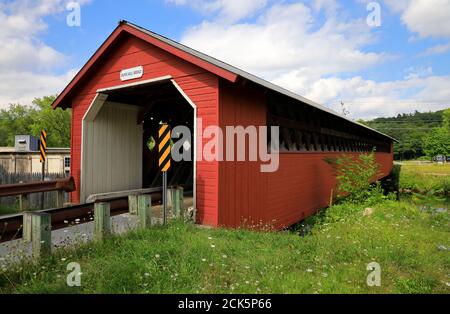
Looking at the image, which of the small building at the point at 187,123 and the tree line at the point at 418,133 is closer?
the small building at the point at 187,123

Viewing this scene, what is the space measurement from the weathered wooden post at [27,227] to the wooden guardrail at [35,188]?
259cm

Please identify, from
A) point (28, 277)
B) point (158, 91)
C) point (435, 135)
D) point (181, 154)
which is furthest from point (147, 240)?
point (435, 135)

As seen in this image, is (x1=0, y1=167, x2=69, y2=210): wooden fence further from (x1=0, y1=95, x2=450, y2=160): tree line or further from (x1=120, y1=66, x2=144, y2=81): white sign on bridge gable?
(x1=0, y1=95, x2=450, y2=160): tree line

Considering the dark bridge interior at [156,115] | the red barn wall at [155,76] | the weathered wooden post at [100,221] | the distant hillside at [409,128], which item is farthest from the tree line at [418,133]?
the weathered wooden post at [100,221]

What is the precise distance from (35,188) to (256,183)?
4.75 m

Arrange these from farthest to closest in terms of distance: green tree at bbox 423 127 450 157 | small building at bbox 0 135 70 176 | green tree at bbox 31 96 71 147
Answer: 1. green tree at bbox 423 127 450 157
2. green tree at bbox 31 96 71 147
3. small building at bbox 0 135 70 176

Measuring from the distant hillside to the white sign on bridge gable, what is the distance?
3872 inches

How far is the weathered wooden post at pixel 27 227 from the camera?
371cm

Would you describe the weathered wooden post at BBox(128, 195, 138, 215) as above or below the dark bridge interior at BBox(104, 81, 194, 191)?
below

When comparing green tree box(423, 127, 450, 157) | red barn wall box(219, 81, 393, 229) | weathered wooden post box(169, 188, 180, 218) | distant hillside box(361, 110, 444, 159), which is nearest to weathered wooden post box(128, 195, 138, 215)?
weathered wooden post box(169, 188, 180, 218)

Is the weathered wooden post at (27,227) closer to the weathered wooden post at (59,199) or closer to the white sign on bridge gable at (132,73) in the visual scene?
the weathered wooden post at (59,199)

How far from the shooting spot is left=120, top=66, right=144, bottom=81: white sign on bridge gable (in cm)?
677

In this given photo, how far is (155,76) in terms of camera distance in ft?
21.6

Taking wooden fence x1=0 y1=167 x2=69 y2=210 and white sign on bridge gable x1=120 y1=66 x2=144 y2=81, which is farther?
wooden fence x1=0 y1=167 x2=69 y2=210
